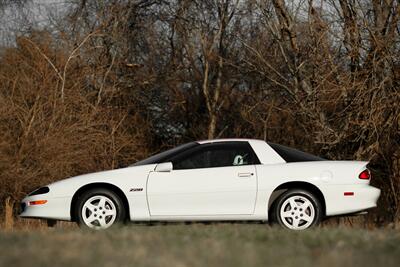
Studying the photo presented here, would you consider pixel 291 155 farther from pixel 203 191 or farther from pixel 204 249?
pixel 204 249

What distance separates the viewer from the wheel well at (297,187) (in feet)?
33.2

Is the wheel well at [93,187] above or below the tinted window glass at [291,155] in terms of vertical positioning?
below

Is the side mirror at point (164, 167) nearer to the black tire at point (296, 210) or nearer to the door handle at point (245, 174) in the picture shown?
the door handle at point (245, 174)

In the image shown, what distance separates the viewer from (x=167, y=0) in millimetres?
27000

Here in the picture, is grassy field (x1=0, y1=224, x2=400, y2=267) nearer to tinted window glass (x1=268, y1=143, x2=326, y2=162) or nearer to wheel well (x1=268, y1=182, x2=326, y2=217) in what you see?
wheel well (x1=268, y1=182, x2=326, y2=217)

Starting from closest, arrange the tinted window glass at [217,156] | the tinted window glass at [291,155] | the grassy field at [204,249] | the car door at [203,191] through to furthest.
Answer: the grassy field at [204,249]
the car door at [203,191]
the tinted window glass at [217,156]
the tinted window glass at [291,155]

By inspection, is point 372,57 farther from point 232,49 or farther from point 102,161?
point 232,49

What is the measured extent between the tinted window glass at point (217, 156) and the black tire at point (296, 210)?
63cm

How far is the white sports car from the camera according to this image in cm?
1004

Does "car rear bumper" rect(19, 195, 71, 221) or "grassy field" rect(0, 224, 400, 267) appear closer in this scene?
"grassy field" rect(0, 224, 400, 267)

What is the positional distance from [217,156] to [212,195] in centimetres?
63

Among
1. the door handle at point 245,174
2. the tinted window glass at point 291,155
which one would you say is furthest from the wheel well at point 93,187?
the tinted window glass at point 291,155

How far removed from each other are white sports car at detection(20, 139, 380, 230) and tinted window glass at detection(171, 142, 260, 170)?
71 mm

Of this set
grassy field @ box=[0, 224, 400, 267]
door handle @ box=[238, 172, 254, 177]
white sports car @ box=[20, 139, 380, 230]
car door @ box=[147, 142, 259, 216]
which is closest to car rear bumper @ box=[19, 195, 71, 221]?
white sports car @ box=[20, 139, 380, 230]
